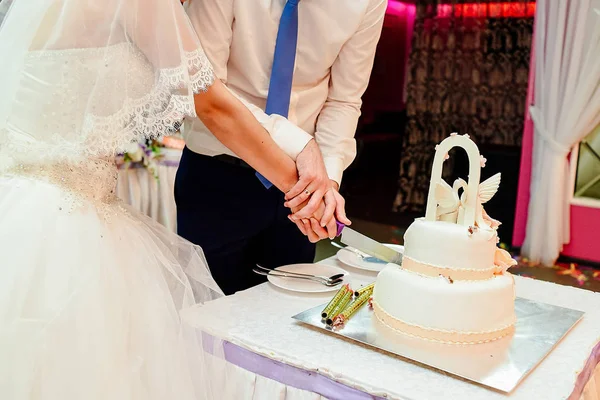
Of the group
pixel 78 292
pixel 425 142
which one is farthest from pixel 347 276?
pixel 425 142

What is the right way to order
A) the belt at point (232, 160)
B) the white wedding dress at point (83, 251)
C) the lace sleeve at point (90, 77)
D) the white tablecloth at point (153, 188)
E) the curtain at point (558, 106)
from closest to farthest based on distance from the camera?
the white wedding dress at point (83, 251), the lace sleeve at point (90, 77), the belt at point (232, 160), the white tablecloth at point (153, 188), the curtain at point (558, 106)

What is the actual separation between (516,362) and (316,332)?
0.41 meters

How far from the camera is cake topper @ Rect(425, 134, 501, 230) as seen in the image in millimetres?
1237

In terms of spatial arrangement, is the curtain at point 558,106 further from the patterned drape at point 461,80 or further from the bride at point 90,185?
the bride at point 90,185

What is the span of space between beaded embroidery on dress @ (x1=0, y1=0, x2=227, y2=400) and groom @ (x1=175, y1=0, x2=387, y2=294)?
0.43m

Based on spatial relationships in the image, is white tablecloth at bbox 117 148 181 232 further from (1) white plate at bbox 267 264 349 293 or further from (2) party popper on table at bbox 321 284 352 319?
(2) party popper on table at bbox 321 284 352 319

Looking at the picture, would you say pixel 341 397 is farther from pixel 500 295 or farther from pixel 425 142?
pixel 425 142

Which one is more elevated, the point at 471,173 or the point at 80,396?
the point at 471,173

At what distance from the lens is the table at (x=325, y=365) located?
40.9 inches

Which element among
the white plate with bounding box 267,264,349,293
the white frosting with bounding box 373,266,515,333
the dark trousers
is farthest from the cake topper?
the dark trousers

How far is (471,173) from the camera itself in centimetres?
124

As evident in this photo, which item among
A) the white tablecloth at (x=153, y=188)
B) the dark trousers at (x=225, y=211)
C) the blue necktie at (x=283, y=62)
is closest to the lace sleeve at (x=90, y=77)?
the blue necktie at (x=283, y=62)

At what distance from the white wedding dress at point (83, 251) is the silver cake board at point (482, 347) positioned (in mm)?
348

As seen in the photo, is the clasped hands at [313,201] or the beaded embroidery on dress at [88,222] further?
the clasped hands at [313,201]
